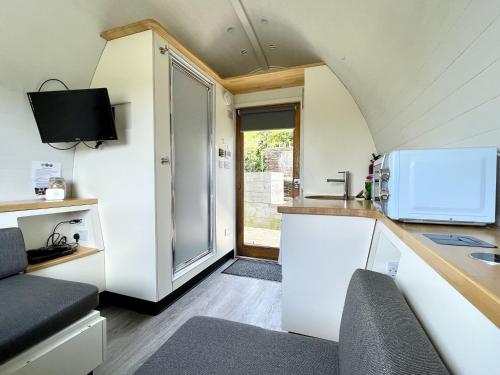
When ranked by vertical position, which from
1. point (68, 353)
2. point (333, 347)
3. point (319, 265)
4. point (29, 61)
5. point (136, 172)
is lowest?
point (68, 353)

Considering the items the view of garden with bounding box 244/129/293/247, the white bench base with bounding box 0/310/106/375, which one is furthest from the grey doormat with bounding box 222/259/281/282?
the white bench base with bounding box 0/310/106/375

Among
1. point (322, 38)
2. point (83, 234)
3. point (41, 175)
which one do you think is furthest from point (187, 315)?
point (322, 38)

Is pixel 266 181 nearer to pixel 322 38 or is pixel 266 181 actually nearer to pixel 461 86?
pixel 322 38

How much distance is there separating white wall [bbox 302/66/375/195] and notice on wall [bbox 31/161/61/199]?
2.56 metres

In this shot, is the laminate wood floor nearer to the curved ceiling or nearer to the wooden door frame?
the wooden door frame

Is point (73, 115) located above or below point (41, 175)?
above

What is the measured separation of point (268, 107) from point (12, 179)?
284cm

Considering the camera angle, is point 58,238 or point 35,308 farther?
point 58,238

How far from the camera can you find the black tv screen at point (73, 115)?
74.5 inches

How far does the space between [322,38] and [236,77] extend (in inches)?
52.3

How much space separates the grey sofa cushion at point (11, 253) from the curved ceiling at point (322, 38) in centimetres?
117

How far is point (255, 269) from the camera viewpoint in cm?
310

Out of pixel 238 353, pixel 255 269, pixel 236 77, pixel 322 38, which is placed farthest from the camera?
pixel 255 269

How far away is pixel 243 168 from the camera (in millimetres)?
3529
